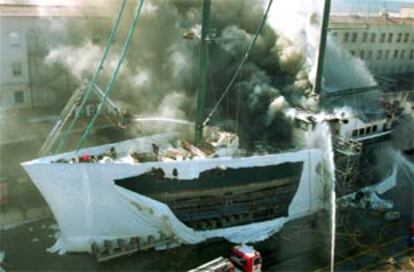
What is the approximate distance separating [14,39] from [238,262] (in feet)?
56.0

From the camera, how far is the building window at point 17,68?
2512 centimetres

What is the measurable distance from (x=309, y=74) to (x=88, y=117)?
11835 mm

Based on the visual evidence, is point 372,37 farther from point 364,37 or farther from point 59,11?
point 59,11

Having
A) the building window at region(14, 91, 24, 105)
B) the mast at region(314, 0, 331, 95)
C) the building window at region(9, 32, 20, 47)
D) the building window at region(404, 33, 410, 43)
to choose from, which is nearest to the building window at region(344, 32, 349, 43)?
the building window at region(404, 33, 410, 43)

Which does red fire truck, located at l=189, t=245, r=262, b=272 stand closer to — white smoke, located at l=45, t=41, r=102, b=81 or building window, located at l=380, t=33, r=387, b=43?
white smoke, located at l=45, t=41, r=102, b=81

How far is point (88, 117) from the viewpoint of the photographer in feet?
82.8

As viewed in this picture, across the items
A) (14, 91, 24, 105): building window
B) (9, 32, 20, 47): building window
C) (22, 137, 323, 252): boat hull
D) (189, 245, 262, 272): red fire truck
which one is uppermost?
(9, 32, 20, 47): building window

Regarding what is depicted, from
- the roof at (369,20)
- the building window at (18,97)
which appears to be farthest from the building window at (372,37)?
the building window at (18,97)

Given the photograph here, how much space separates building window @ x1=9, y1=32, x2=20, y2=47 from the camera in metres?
24.4

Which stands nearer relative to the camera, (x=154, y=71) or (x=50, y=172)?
(x=50, y=172)

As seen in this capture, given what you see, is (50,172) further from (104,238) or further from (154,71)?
(154,71)

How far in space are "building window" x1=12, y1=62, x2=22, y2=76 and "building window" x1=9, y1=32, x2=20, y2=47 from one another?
3.36 ft

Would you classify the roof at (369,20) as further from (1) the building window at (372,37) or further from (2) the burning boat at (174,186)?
(2) the burning boat at (174,186)

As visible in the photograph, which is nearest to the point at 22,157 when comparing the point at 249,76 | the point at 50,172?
the point at 50,172
